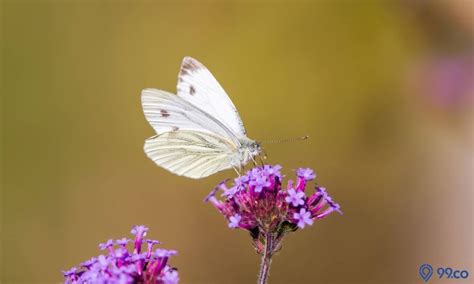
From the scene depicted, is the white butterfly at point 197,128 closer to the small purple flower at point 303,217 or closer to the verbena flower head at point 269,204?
the verbena flower head at point 269,204

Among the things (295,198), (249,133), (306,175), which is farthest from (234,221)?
(249,133)

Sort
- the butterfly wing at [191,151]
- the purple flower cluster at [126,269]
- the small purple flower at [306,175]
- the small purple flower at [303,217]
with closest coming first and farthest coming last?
the purple flower cluster at [126,269] → the small purple flower at [303,217] → the small purple flower at [306,175] → the butterfly wing at [191,151]

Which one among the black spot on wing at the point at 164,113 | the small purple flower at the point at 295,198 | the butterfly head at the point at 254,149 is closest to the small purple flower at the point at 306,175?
the small purple flower at the point at 295,198

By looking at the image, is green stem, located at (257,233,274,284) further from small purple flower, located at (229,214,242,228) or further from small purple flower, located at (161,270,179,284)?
small purple flower, located at (161,270,179,284)

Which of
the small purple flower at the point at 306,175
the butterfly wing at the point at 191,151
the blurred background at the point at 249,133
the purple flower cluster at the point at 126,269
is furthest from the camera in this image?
the blurred background at the point at 249,133

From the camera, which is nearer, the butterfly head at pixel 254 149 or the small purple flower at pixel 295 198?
the small purple flower at pixel 295 198

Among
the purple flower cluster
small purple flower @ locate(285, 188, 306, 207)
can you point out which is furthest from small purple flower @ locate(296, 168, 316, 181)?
the purple flower cluster

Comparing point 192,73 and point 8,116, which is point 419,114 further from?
point 8,116
